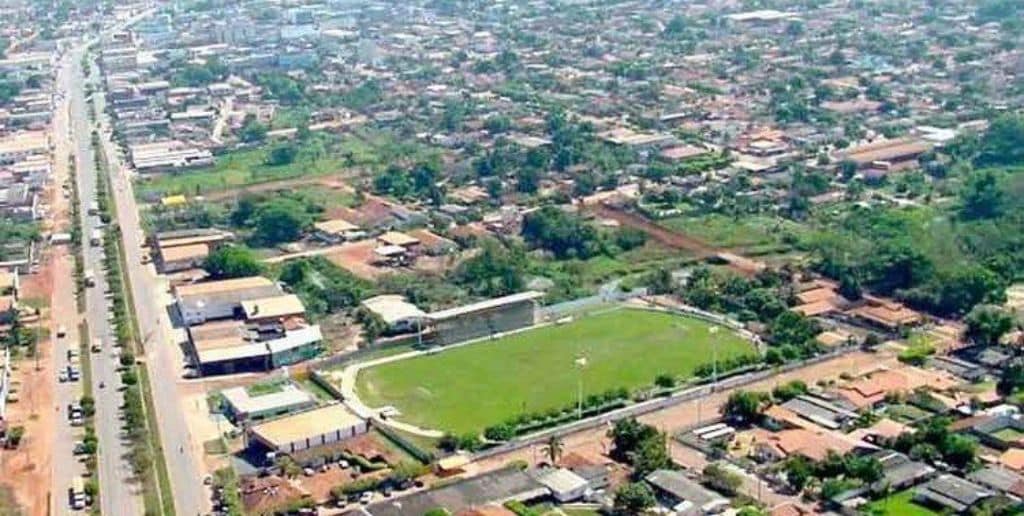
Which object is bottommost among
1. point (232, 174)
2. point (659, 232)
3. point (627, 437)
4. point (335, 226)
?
point (232, 174)

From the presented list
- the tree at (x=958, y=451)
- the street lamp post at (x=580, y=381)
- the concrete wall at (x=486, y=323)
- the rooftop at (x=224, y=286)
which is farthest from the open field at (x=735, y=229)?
the tree at (x=958, y=451)

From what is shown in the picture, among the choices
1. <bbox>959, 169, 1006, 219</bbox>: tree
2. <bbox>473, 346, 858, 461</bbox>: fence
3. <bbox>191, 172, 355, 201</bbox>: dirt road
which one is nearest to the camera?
<bbox>473, 346, 858, 461</bbox>: fence

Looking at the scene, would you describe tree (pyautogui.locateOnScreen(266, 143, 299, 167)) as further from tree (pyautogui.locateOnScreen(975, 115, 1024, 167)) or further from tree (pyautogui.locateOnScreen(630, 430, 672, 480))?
tree (pyautogui.locateOnScreen(630, 430, 672, 480))

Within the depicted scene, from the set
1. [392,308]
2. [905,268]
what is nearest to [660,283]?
[905,268]

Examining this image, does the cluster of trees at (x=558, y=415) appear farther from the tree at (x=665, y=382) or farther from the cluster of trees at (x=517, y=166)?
the cluster of trees at (x=517, y=166)

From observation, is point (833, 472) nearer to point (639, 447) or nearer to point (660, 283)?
point (639, 447)

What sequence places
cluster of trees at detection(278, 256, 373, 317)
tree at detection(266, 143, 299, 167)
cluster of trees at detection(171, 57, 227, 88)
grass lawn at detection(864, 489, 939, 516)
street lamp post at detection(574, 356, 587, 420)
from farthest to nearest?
cluster of trees at detection(171, 57, 227, 88), tree at detection(266, 143, 299, 167), cluster of trees at detection(278, 256, 373, 317), street lamp post at detection(574, 356, 587, 420), grass lawn at detection(864, 489, 939, 516)

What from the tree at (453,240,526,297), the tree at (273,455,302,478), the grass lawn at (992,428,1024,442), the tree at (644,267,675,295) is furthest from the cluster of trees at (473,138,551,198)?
the grass lawn at (992,428,1024,442)
